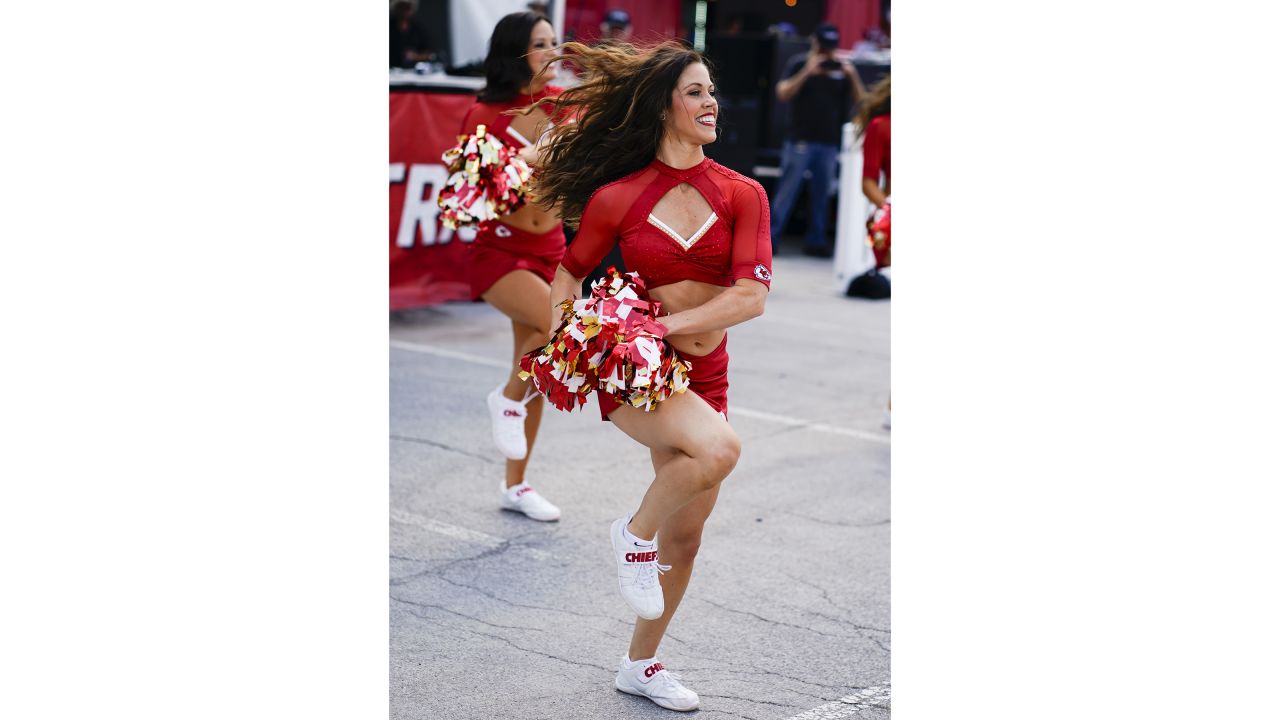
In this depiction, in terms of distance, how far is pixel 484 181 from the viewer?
551 cm

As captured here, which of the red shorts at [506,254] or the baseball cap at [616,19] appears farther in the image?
the baseball cap at [616,19]

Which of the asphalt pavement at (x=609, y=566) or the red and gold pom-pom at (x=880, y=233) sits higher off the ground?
the red and gold pom-pom at (x=880, y=233)

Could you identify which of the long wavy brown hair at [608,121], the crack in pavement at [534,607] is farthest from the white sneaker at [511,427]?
the long wavy brown hair at [608,121]

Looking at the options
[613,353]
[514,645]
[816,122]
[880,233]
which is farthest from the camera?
[816,122]

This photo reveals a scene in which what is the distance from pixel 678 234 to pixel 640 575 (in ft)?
3.00

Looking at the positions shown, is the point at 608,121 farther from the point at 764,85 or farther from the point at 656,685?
the point at 764,85

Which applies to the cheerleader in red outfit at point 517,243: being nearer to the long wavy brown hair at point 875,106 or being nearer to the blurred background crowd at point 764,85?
the long wavy brown hair at point 875,106

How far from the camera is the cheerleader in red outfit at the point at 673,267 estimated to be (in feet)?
12.1

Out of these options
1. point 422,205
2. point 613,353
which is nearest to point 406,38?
point 422,205

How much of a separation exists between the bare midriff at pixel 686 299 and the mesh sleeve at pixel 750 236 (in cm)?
10

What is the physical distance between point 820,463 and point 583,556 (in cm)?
194
